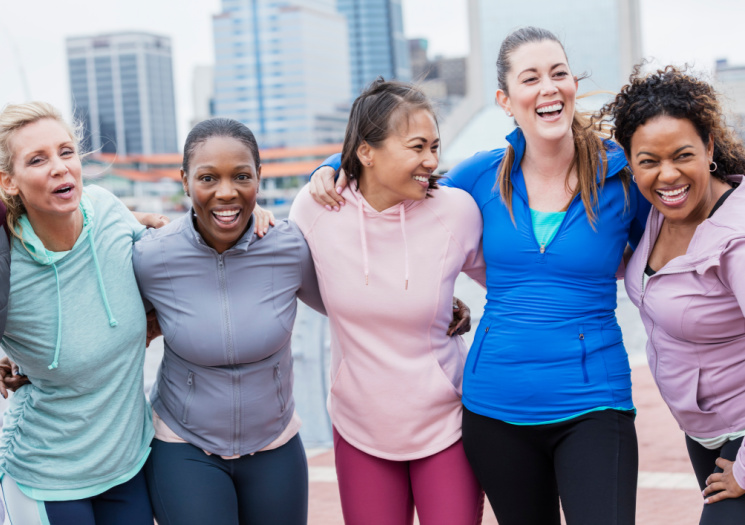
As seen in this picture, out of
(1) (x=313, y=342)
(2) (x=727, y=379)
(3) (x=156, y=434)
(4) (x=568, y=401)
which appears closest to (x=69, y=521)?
(3) (x=156, y=434)

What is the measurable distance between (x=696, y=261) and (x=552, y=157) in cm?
64

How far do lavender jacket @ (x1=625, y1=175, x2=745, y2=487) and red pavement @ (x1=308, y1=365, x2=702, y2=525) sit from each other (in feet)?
6.86

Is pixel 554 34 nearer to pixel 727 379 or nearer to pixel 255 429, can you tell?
pixel 727 379

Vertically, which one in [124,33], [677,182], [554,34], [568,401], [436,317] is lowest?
[568,401]

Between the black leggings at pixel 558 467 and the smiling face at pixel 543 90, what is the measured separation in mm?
968

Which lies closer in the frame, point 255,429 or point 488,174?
point 255,429

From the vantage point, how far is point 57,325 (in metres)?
2.52

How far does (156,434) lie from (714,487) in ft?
5.89

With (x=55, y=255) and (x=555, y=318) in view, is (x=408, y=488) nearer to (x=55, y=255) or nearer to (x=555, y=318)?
(x=555, y=318)

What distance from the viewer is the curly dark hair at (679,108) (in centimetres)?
247

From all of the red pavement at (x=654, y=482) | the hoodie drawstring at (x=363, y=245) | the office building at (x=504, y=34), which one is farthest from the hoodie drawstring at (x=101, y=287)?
the office building at (x=504, y=34)

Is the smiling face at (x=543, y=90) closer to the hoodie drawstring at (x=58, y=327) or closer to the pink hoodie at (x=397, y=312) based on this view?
the pink hoodie at (x=397, y=312)

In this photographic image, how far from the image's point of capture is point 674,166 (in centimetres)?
247

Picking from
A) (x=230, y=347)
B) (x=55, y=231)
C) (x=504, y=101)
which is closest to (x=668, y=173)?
(x=504, y=101)
